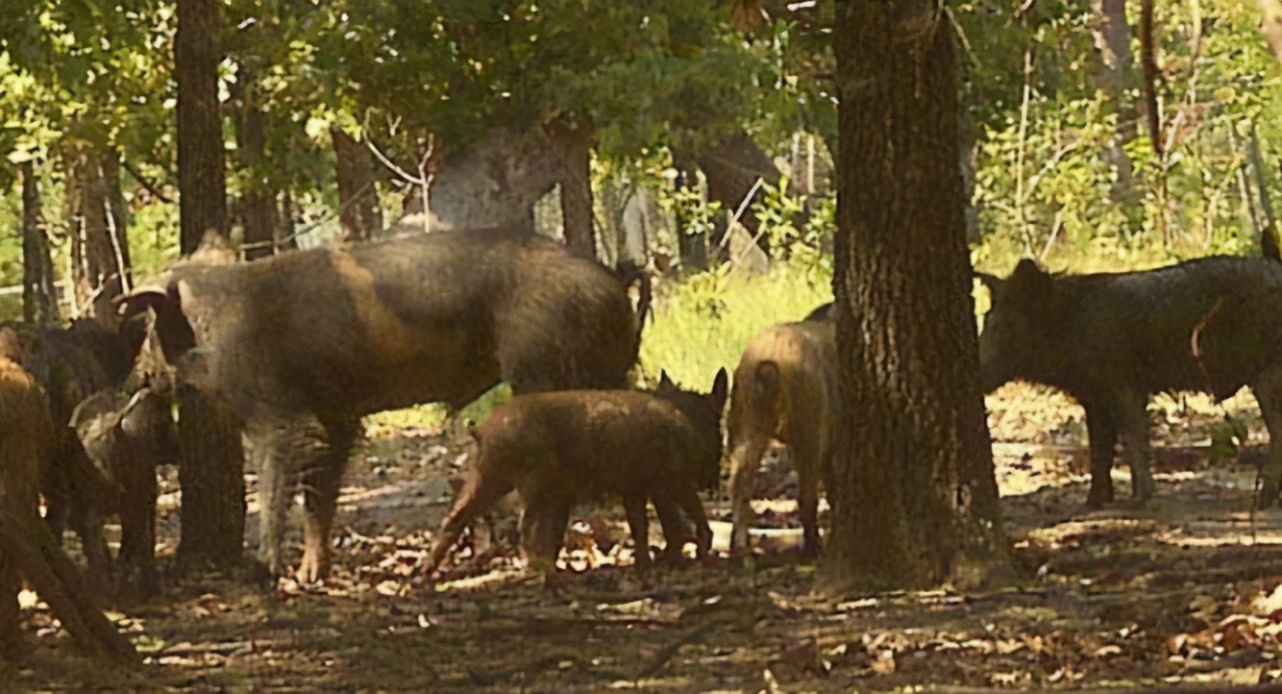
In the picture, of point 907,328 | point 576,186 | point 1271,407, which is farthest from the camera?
point 576,186

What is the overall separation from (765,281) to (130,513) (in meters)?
3.45

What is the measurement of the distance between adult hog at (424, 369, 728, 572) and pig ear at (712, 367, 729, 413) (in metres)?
0.14

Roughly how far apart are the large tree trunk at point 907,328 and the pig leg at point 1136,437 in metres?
1.87

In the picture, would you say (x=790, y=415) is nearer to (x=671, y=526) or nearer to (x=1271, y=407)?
(x=671, y=526)

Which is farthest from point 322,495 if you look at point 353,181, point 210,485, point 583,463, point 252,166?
point 252,166

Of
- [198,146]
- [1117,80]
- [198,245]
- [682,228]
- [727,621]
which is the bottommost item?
[727,621]

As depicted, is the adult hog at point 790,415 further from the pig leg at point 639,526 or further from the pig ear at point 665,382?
the pig leg at point 639,526

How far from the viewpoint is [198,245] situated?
290 inches

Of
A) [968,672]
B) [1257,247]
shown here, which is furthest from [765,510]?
[1257,247]

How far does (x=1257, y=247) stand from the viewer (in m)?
10.3

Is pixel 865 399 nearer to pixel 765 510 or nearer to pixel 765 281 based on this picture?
pixel 765 510

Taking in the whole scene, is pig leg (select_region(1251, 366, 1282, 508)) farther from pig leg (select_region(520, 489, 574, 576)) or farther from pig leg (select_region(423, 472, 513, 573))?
pig leg (select_region(423, 472, 513, 573))

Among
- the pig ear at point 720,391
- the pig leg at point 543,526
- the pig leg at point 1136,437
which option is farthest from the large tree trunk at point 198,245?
the pig leg at point 1136,437

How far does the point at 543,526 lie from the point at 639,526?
0.32 meters
